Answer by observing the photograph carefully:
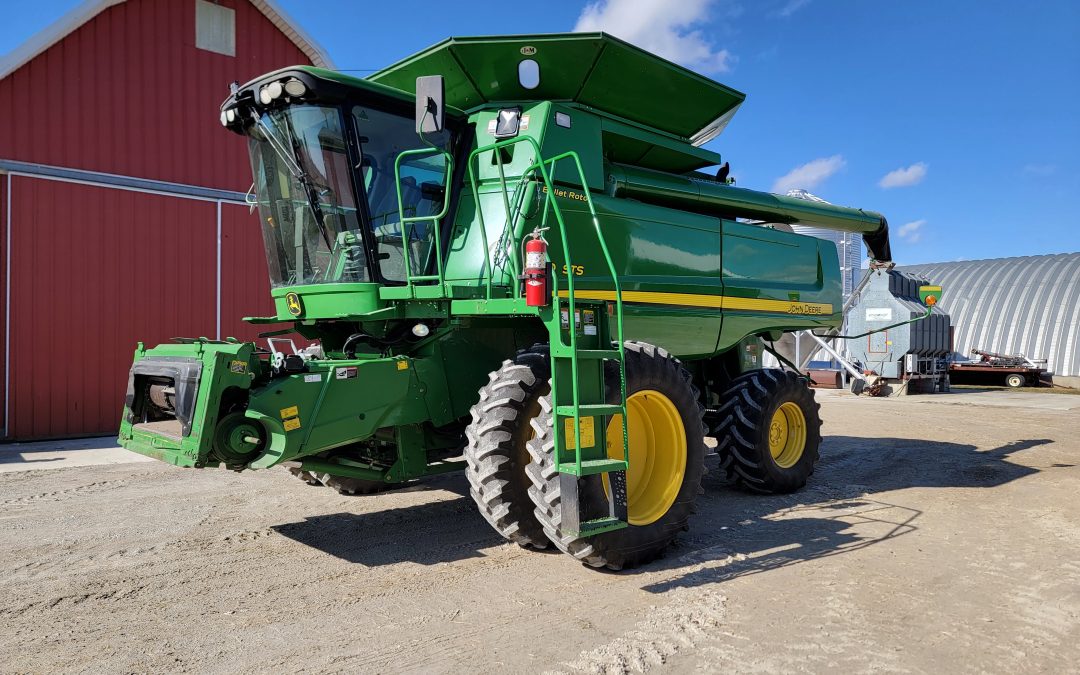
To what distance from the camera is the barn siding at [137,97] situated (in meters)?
9.70

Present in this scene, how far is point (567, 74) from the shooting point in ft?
17.3

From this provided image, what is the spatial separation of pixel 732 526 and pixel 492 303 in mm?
2461

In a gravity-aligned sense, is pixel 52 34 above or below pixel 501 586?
above

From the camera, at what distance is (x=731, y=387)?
665 centimetres

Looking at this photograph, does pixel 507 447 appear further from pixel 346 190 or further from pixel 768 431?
pixel 768 431

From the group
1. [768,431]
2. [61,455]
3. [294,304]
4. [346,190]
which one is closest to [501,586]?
[294,304]

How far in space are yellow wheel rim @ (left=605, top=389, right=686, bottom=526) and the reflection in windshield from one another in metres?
1.97

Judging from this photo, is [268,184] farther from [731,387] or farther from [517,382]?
[731,387]

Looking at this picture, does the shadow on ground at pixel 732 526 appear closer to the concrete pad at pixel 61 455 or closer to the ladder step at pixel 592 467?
the ladder step at pixel 592 467

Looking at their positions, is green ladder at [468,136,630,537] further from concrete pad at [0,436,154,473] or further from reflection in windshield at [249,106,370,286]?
concrete pad at [0,436,154,473]

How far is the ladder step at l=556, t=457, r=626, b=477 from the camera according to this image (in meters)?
3.90

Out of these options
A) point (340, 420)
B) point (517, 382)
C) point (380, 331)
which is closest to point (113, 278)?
point (380, 331)

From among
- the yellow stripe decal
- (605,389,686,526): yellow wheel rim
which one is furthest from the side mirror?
(605,389,686,526): yellow wheel rim

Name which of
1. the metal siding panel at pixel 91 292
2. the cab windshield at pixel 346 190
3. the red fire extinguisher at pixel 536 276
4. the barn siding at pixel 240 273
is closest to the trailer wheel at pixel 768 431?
the red fire extinguisher at pixel 536 276
